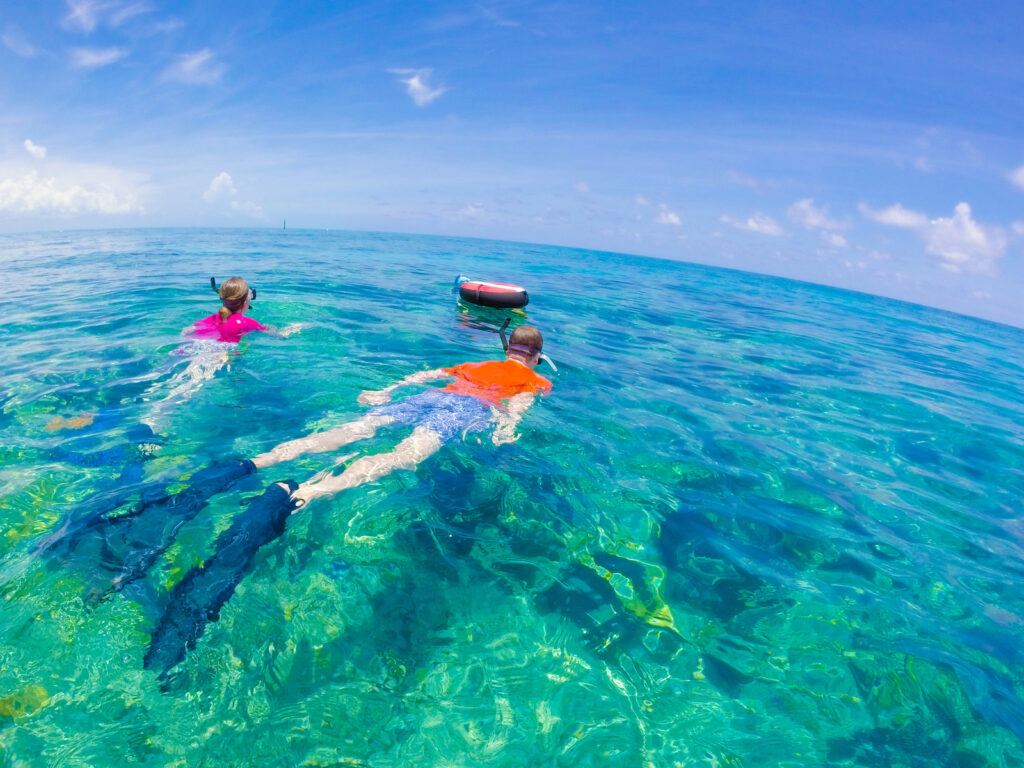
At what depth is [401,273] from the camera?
76.5 ft

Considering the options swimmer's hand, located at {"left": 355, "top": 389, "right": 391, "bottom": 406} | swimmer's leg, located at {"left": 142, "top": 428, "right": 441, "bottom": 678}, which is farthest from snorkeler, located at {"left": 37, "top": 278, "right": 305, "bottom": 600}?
swimmer's hand, located at {"left": 355, "top": 389, "right": 391, "bottom": 406}

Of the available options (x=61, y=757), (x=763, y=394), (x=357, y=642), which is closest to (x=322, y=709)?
(x=357, y=642)

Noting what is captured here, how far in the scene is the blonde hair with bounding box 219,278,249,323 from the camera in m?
7.20

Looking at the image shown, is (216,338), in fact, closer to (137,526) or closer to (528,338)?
(137,526)

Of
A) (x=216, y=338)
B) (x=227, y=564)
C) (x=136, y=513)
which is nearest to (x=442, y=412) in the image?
(x=227, y=564)

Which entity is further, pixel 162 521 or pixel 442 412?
pixel 442 412

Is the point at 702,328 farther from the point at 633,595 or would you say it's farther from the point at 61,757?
the point at 61,757

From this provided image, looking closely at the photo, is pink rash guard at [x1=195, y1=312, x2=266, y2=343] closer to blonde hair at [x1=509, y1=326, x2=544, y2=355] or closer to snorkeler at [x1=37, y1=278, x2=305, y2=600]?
snorkeler at [x1=37, y1=278, x2=305, y2=600]

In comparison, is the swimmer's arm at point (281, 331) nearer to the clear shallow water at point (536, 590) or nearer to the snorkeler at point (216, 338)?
the snorkeler at point (216, 338)

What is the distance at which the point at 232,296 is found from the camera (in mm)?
7207

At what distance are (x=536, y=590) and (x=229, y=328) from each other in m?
6.36

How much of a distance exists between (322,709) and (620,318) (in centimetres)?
1468

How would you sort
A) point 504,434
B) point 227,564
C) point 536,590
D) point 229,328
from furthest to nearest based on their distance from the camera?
point 229,328 → point 504,434 → point 536,590 → point 227,564

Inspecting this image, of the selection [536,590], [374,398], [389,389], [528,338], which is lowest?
[536,590]
